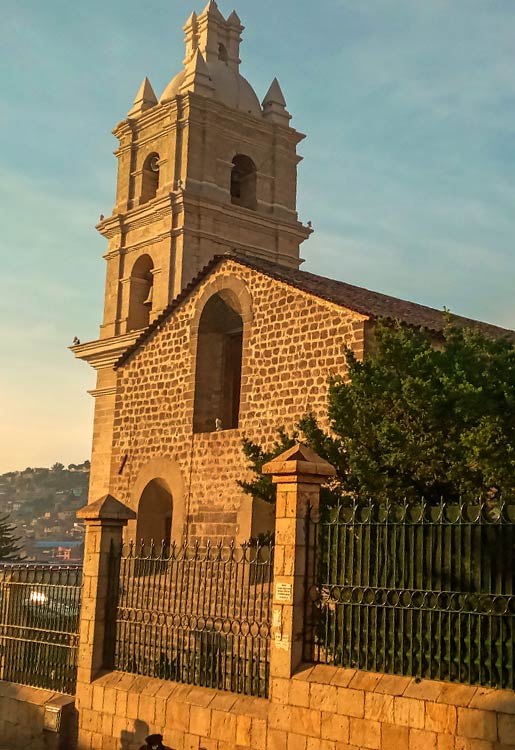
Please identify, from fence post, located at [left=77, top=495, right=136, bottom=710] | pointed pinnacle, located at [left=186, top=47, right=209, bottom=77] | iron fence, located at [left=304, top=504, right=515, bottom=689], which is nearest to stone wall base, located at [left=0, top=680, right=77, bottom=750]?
fence post, located at [left=77, top=495, right=136, bottom=710]

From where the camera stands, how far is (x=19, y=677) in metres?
12.0

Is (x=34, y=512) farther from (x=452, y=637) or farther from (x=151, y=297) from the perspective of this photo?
(x=452, y=637)

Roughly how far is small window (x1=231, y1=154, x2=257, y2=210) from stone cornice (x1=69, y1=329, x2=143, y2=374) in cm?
650

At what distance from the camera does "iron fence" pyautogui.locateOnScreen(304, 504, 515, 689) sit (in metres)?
7.05

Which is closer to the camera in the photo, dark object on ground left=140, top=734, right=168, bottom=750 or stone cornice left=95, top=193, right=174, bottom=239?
dark object on ground left=140, top=734, right=168, bottom=750

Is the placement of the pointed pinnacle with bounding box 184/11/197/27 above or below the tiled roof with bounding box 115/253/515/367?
above

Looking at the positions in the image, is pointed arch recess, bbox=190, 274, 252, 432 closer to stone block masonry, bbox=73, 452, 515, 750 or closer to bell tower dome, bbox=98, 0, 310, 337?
stone block masonry, bbox=73, 452, 515, 750

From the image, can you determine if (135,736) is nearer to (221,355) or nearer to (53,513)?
(221,355)

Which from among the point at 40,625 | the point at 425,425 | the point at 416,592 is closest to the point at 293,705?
the point at 416,592

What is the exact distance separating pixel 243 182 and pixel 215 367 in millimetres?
15194

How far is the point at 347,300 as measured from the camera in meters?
16.2

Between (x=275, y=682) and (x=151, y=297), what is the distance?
2250 cm

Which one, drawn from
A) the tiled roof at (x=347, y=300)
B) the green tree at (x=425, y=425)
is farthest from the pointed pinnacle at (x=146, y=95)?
the green tree at (x=425, y=425)

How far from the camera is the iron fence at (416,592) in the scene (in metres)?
7.05
